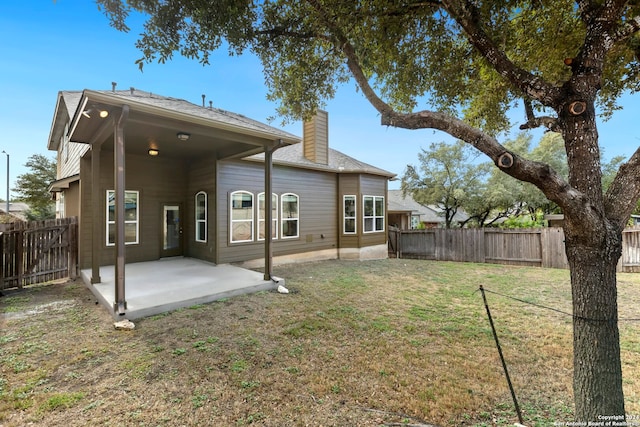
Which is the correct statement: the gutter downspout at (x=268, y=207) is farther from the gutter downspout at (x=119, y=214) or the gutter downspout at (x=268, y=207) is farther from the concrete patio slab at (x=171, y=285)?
the gutter downspout at (x=119, y=214)

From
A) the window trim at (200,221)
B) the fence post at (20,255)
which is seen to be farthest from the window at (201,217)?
the fence post at (20,255)

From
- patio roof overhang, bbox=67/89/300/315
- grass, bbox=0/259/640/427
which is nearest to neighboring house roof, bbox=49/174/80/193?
patio roof overhang, bbox=67/89/300/315

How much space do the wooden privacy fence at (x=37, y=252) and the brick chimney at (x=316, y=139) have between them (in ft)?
24.4

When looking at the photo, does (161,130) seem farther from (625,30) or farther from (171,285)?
(625,30)

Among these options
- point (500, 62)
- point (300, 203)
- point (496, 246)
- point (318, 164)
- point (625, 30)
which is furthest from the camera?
point (496, 246)

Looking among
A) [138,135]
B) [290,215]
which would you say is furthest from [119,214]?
[290,215]

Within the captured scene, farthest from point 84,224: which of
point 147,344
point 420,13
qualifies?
point 420,13

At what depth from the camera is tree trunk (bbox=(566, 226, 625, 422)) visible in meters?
2.04

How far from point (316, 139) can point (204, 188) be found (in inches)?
182

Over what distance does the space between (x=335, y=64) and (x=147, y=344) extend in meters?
5.43

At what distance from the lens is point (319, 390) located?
269 centimetres

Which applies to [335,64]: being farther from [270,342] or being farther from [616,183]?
[270,342]

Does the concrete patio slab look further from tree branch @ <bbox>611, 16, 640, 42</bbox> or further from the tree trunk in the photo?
tree branch @ <bbox>611, 16, 640, 42</bbox>

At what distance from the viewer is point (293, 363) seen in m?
3.19
